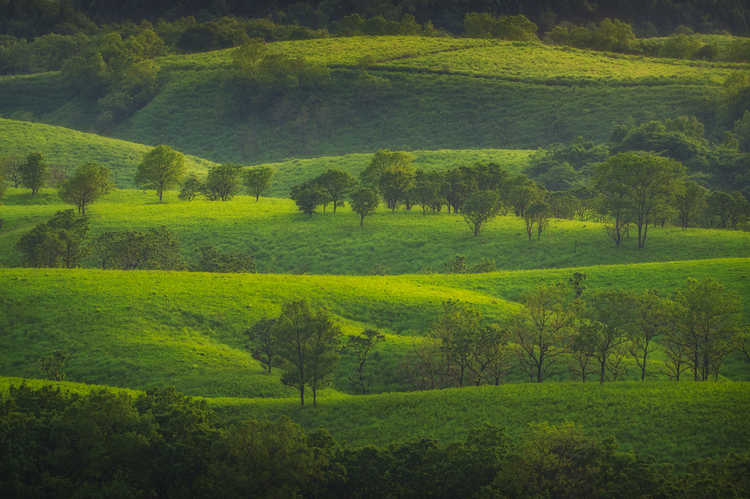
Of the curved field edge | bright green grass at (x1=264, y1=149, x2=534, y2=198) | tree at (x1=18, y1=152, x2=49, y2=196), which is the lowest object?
the curved field edge

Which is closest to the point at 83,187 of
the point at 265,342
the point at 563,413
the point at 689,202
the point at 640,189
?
the point at 265,342

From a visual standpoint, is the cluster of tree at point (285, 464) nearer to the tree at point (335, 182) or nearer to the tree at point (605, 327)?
the tree at point (605, 327)

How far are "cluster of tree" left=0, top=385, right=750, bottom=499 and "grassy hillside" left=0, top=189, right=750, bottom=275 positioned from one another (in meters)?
57.1

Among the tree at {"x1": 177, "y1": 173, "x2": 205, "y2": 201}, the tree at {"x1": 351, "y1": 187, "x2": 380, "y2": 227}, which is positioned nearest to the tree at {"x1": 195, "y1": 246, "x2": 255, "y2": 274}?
the tree at {"x1": 351, "y1": 187, "x2": 380, "y2": 227}

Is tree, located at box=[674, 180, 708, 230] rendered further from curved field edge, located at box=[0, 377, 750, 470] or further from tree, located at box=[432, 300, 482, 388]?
curved field edge, located at box=[0, 377, 750, 470]

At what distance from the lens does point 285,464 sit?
33.9 metres

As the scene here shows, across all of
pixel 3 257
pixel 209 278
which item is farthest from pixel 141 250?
pixel 3 257

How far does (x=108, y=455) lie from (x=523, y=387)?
3078 cm

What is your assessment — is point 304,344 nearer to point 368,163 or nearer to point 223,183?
point 223,183

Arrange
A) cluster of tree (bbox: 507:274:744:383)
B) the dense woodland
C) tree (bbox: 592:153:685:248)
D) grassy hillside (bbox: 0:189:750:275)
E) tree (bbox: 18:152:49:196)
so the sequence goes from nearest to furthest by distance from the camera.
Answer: the dense woodland, cluster of tree (bbox: 507:274:744:383), grassy hillside (bbox: 0:189:750:275), tree (bbox: 592:153:685:248), tree (bbox: 18:152:49:196)

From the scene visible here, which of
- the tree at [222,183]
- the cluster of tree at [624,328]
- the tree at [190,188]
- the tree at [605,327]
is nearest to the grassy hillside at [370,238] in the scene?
the tree at [190,188]

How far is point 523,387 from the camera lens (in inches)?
2016

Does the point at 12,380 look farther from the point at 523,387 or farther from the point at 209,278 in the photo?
the point at 523,387

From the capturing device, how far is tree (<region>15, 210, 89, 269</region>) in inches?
3145
